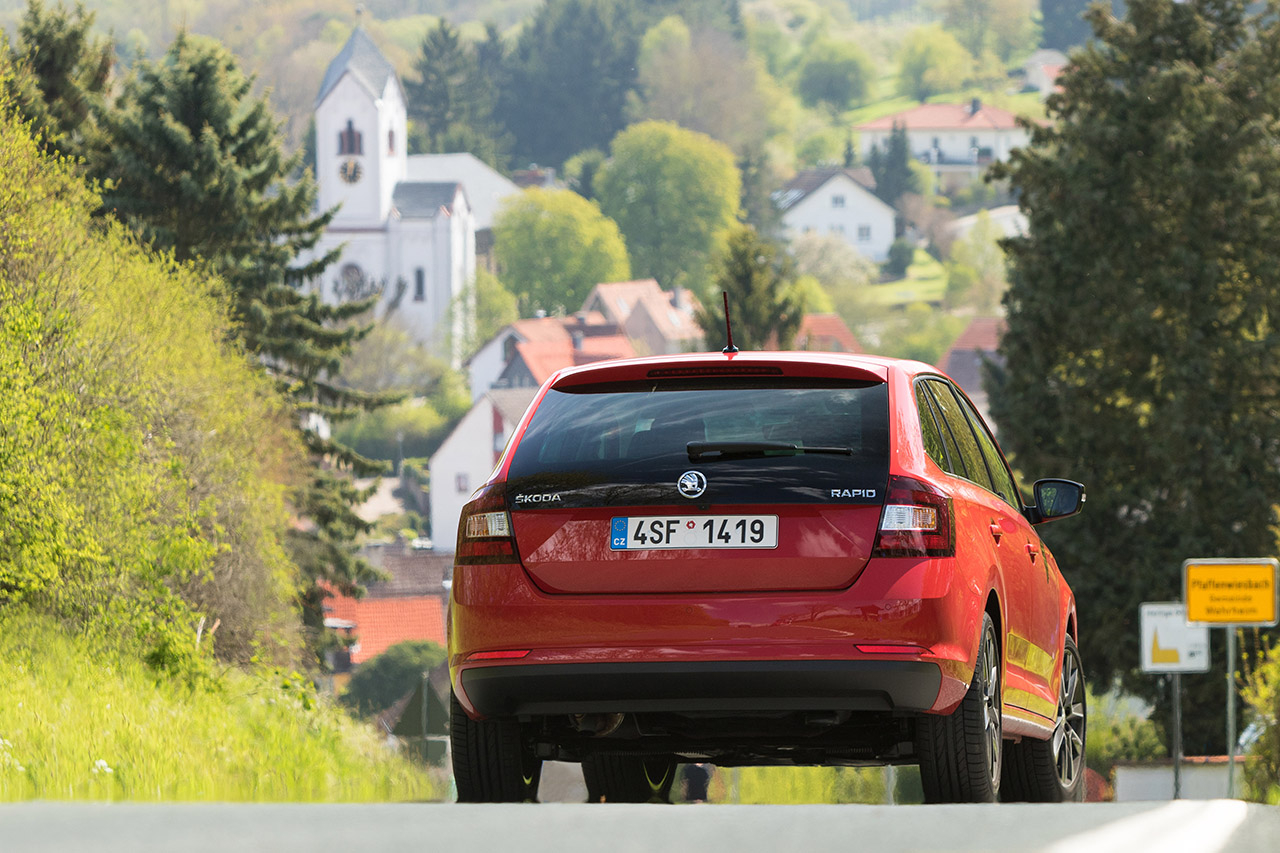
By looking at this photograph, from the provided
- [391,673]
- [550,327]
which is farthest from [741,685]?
[550,327]

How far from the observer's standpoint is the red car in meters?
6.59

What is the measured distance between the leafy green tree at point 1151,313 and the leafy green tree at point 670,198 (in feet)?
464

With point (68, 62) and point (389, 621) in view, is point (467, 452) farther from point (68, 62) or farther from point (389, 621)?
point (68, 62)

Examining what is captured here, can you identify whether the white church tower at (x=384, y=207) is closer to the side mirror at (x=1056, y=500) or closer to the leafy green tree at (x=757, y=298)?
the leafy green tree at (x=757, y=298)

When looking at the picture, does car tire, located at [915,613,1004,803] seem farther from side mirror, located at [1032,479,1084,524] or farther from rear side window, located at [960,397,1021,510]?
side mirror, located at [1032,479,1084,524]

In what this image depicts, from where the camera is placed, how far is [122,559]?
21703 millimetres

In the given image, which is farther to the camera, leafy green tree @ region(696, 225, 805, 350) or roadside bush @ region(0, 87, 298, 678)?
leafy green tree @ region(696, 225, 805, 350)

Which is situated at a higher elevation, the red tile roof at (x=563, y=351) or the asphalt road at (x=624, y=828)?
the asphalt road at (x=624, y=828)

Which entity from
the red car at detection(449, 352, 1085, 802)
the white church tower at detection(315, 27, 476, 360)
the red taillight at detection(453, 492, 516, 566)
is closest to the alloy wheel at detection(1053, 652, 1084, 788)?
the red car at detection(449, 352, 1085, 802)

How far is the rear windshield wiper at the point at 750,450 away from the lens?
675 cm

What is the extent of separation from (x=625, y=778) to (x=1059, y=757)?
1867mm

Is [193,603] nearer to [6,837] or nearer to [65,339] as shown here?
[65,339]

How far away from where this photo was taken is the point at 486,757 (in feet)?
23.4

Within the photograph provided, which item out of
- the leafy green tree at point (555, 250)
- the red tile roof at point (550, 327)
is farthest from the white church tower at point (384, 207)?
the red tile roof at point (550, 327)
